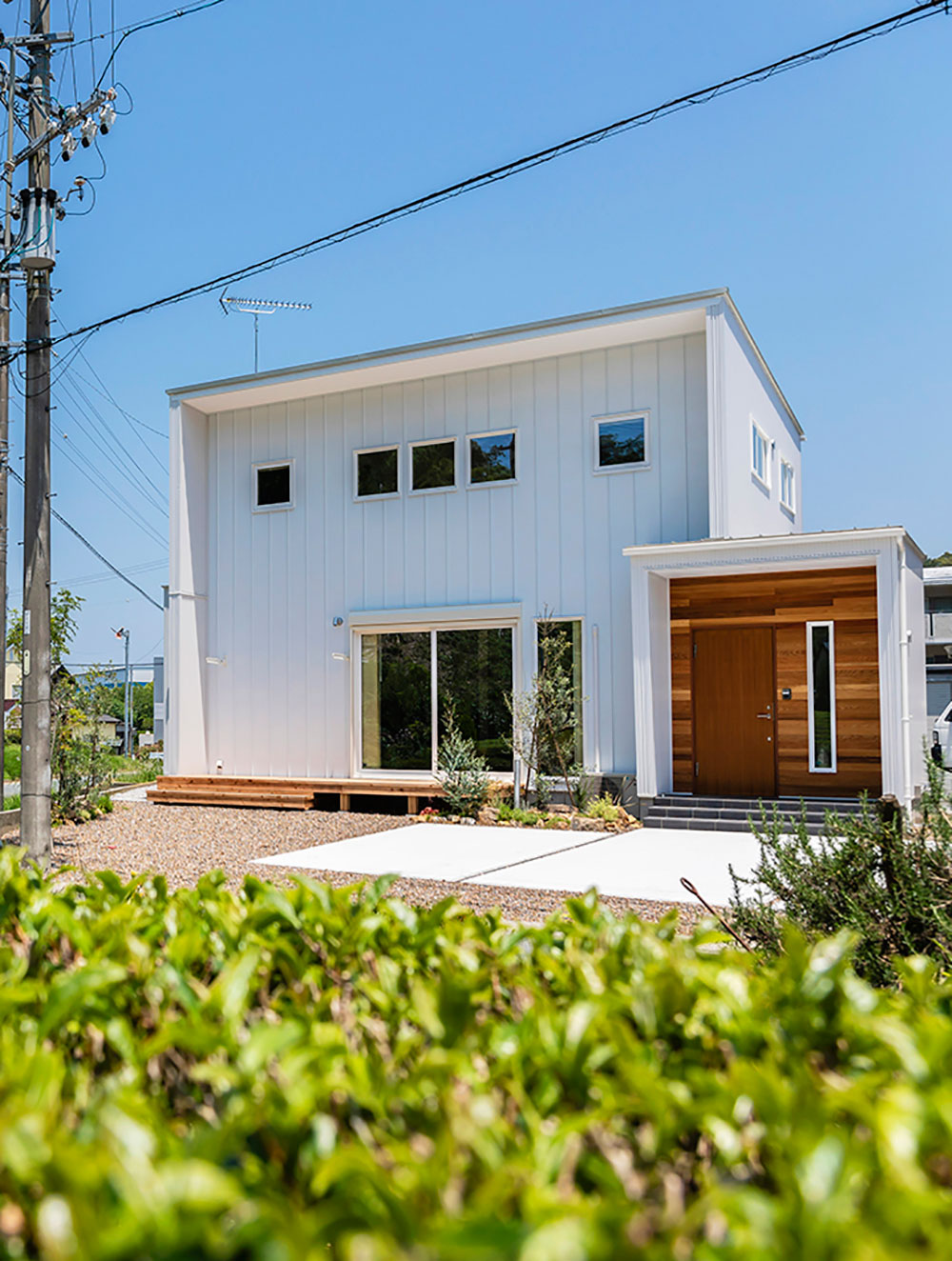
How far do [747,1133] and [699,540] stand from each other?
10.8m

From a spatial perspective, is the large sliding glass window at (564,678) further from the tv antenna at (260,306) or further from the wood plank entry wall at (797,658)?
the tv antenna at (260,306)

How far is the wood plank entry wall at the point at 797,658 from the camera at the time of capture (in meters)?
11.9

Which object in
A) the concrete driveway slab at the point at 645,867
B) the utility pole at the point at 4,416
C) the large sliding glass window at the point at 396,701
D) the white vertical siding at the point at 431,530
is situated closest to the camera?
the concrete driveway slab at the point at 645,867

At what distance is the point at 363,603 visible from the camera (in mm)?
14867

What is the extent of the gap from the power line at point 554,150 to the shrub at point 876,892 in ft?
18.2

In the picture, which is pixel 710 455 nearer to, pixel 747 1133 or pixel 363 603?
pixel 363 603

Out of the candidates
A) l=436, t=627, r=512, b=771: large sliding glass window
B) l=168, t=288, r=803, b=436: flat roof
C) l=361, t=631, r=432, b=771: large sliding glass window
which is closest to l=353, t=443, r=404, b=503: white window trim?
l=168, t=288, r=803, b=436: flat roof

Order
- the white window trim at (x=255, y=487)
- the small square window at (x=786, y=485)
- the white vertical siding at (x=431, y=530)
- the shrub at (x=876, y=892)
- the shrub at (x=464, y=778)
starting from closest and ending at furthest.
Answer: the shrub at (x=876, y=892)
the shrub at (x=464, y=778)
the white vertical siding at (x=431, y=530)
the white window trim at (x=255, y=487)
the small square window at (x=786, y=485)

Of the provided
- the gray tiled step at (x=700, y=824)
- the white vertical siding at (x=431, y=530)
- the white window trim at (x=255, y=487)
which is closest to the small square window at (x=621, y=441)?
the white vertical siding at (x=431, y=530)

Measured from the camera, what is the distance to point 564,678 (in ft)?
42.9

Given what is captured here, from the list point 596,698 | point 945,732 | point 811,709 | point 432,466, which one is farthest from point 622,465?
point 945,732

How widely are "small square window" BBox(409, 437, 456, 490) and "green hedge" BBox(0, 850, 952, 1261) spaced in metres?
12.6

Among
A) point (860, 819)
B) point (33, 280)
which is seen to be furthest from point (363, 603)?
point (860, 819)

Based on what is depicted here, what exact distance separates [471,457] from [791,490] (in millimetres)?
6813
